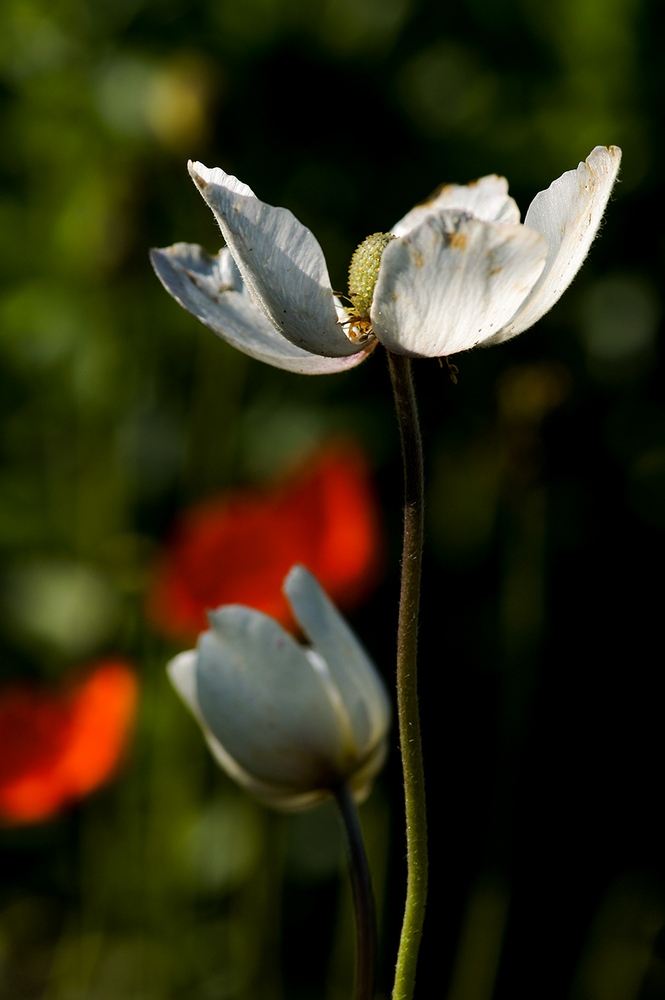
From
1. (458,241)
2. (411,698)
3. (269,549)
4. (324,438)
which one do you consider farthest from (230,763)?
(324,438)

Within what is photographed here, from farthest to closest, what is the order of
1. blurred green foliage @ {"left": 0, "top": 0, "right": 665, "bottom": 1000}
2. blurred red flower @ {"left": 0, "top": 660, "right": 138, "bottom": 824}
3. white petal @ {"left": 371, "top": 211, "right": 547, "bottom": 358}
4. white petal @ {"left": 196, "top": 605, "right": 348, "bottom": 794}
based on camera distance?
blurred green foliage @ {"left": 0, "top": 0, "right": 665, "bottom": 1000} < blurred red flower @ {"left": 0, "top": 660, "right": 138, "bottom": 824} < white petal @ {"left": 196, "top": 605, "right": 348, "bottom": 794} < white petal @ {"left": 371, "top": 211, "right": 547, "bottom": 358}

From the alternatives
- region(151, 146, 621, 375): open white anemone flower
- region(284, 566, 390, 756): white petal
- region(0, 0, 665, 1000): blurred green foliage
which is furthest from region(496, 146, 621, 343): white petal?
region(0, 0, 665, 1000): blurred green foliage

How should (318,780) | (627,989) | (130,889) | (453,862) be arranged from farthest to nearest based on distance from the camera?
(453,862), (130,889), (627,989), (318,780)

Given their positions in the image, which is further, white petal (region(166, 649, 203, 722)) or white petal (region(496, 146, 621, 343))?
white petal (region(166, 649, 203, 722))

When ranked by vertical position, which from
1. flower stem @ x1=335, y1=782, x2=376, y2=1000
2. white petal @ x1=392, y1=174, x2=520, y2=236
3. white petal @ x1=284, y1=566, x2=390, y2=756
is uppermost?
white petal @ x1=392, y1=174, x2=520, y2=236

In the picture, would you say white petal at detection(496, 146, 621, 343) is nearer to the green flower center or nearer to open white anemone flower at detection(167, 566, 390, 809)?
the green flower center

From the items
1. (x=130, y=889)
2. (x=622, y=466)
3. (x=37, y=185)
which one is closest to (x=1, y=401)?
(x=37, y=185)

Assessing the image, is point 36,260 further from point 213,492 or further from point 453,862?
point 453,862
